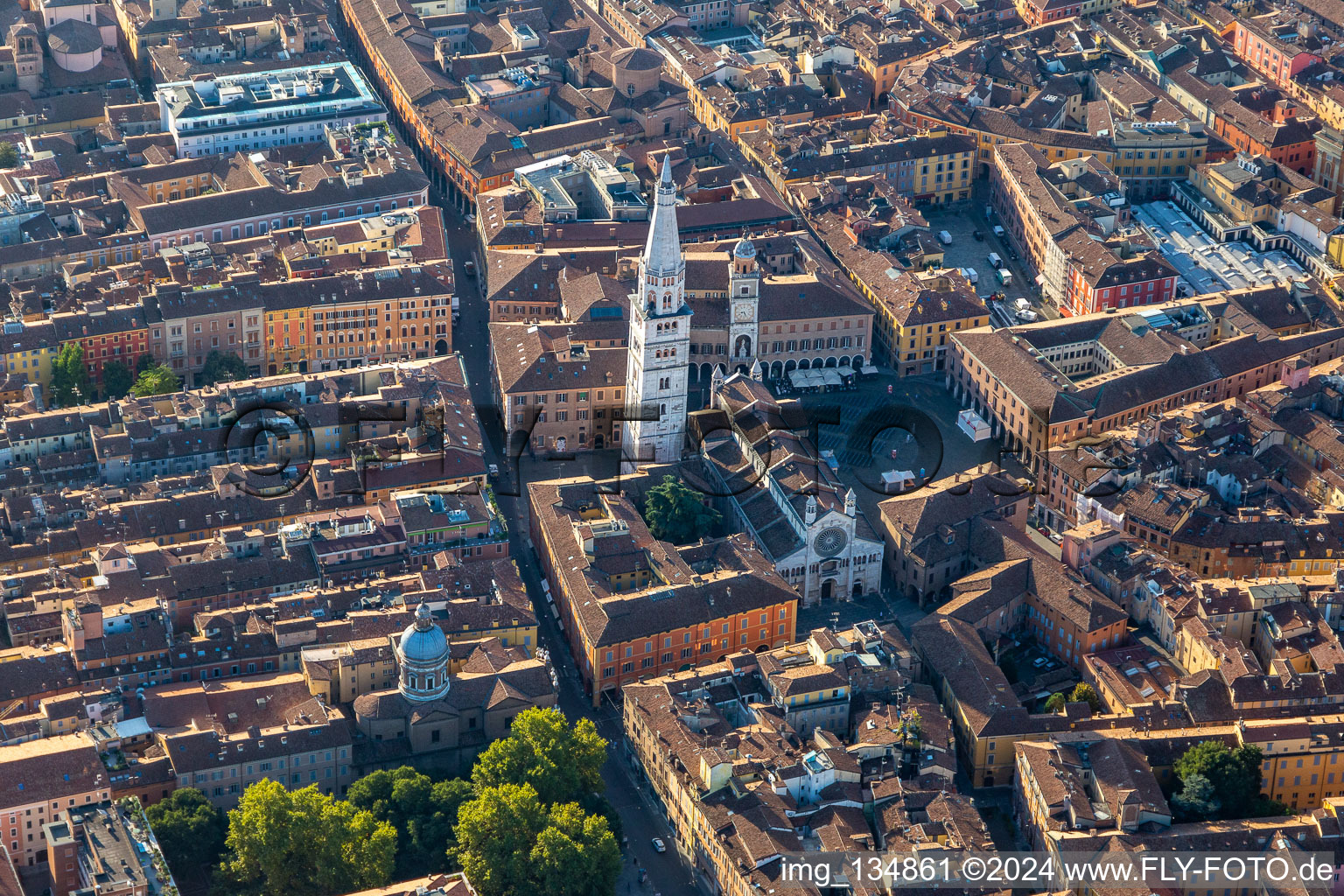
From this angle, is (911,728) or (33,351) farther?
(33,351)

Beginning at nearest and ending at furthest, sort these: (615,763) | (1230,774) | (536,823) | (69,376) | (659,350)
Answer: (536,823) < (1230,774) < (615,763) < (659,350) < (69,376)

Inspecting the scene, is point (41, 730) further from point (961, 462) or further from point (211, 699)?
point (961, 462)

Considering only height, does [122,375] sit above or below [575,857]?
above

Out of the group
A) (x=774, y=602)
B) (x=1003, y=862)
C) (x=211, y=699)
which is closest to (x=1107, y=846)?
(x=1003, y=862)

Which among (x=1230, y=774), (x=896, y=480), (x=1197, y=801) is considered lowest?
(x=1197, y=801)

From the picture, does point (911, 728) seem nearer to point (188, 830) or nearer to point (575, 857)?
point (575, 857)

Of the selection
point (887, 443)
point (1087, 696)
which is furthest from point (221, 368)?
point (1087, 696)

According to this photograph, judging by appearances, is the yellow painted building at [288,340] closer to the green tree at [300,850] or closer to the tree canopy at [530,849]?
the green tree at [300,850]
